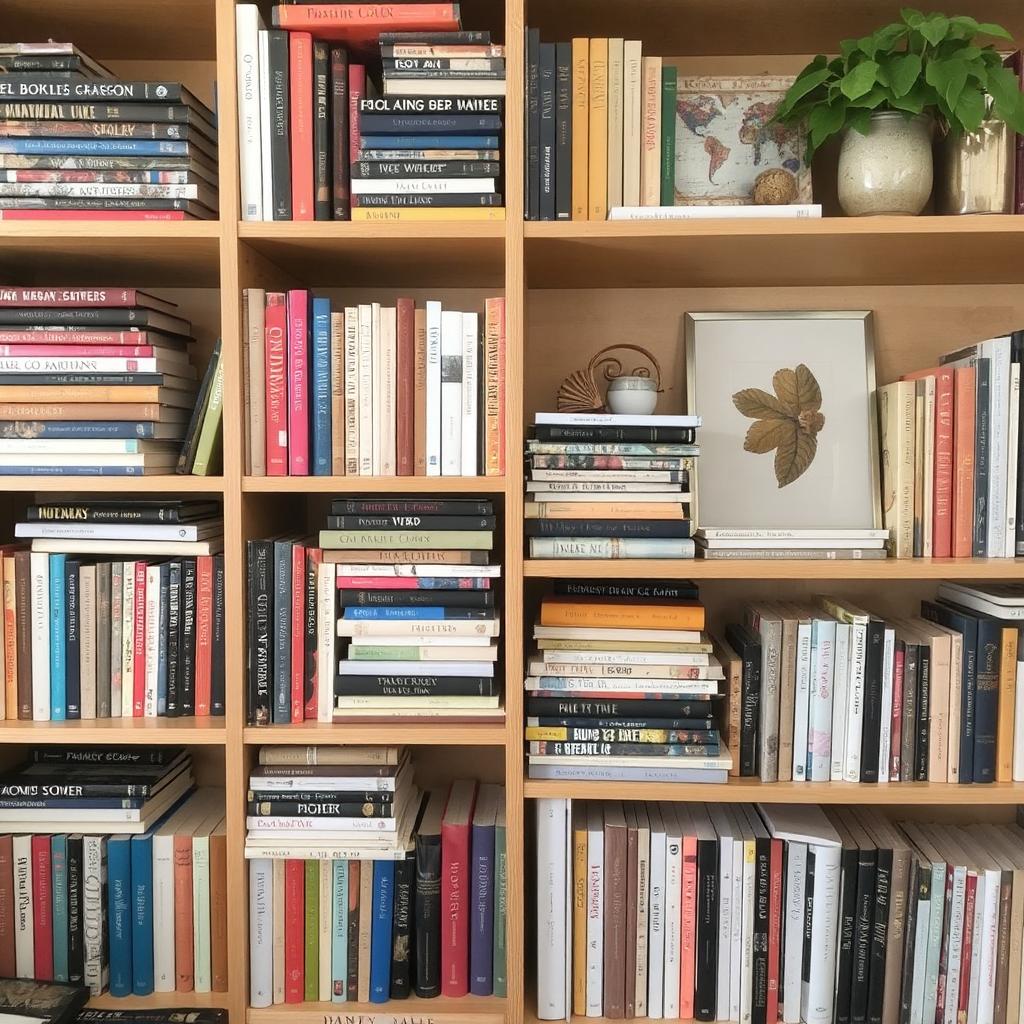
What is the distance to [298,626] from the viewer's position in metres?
1.33

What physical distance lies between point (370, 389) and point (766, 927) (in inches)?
42.2

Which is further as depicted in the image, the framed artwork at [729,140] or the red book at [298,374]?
the framed artwork at [729,140]

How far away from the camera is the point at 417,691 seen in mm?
1326

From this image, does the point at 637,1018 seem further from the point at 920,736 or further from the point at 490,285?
Answer: the point at 490,285

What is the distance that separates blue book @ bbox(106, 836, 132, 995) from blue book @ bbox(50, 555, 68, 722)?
240mm

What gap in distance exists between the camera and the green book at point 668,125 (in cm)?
132

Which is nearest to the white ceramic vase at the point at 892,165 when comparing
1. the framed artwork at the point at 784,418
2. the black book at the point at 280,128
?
the framed artwork at the point at 784,418

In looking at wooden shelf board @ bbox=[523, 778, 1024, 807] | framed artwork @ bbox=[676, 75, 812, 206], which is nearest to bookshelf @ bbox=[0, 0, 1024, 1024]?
wooden shelf board @ bbox=[523, 778, 1024, 807]

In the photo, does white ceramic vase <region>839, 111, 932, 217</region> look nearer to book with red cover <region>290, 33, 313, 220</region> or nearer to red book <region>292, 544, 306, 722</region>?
book with red cover <region>290, 33, 313, 220</region>

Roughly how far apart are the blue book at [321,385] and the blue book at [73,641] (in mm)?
442

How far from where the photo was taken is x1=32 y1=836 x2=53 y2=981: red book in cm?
137

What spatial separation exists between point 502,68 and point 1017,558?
3.60 feet

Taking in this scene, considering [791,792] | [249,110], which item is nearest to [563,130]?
[249,110]

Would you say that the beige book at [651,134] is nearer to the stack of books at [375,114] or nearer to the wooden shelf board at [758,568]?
the stack of books at [375,114]
